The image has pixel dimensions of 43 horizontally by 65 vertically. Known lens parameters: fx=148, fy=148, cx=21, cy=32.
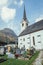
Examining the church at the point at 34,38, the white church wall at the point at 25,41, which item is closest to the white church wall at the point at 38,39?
the church at the point at 34,38

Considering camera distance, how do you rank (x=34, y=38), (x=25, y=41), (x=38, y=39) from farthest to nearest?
(x=25, y=41) → (x=34, y=38) → (x=38, y=39)

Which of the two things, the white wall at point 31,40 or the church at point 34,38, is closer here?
the white wall at point 31,40

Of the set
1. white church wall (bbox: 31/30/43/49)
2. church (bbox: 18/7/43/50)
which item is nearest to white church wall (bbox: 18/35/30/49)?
church (bbox: 18/7/43/50)

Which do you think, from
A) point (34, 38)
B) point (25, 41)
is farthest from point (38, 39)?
point (25, 41)

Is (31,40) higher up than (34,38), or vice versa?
(34,38)

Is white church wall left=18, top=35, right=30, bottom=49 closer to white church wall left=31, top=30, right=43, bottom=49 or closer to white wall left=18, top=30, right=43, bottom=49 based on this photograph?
white wall left=18, top=30, right=43, bottom=49

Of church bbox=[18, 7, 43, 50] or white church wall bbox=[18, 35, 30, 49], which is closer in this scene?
church bbox=[18, 7, 43, 50]

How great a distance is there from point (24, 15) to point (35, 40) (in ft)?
70.6

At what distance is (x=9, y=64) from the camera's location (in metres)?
19.3

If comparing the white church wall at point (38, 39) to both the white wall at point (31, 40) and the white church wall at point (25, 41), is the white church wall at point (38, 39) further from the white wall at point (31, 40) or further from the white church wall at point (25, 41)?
the white church wall at point (25, 41)

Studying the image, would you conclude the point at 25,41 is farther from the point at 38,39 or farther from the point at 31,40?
the point at 38,39

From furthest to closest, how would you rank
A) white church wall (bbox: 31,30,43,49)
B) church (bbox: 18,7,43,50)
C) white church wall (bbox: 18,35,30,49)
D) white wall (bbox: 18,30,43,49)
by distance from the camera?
white church wall (bbox: 18,35,30,49), church (bbox: 18,7,43,50), white wall (bbox: 18,30,43,49), white church wall (bbox: 31,30,43,49)

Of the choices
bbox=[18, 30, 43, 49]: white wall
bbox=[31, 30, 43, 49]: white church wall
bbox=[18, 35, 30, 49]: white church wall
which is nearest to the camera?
bbox=[31, 30, 43, 49]: white church wall

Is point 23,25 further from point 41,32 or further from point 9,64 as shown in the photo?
point 9,64
